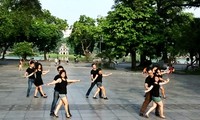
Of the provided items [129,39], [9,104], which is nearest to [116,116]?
[9,104]

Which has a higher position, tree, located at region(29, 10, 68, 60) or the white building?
tree, located at region(29, 10, 68, 60)

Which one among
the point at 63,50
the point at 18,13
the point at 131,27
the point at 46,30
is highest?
the point at 18,13

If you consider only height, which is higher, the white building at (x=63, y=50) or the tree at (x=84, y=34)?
the tree at (x=84, y=34)

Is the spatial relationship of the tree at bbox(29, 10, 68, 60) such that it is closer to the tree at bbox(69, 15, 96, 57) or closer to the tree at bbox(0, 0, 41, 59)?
the tree at bbox(69, 15, 96, 57)

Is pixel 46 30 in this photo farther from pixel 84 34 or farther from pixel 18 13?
pixel 18 13

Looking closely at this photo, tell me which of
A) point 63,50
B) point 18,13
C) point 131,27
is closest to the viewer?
point 131,27

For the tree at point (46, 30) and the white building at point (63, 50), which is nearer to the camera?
the tree at point (46, 30)

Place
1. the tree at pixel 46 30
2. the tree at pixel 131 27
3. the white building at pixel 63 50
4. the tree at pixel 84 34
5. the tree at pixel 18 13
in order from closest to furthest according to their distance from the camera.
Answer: the tree at pixel 131 27
the tree at pixel 18 13
the tree at pixel 46 30
the tree at pixel 84 34
the white building at pixel 63 50

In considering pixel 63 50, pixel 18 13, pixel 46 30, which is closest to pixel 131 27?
pixel 18 13

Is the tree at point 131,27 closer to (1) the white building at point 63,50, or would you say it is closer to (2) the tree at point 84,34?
(2) the tree at point 84,34

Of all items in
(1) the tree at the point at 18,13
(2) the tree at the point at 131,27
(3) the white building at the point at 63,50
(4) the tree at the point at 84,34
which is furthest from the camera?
(3) the white building at the point at 63,50

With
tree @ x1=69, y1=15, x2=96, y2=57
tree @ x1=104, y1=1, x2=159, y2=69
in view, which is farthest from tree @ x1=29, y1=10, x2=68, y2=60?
tree @ x1=104, y1=1, x2=159, y2=69

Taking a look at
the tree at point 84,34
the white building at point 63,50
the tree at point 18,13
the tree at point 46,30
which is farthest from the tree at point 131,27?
the white building at point 63,50

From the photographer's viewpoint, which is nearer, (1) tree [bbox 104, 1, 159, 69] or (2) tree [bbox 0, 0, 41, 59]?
(1) tree [bbox 104, 1, 159, 69]
